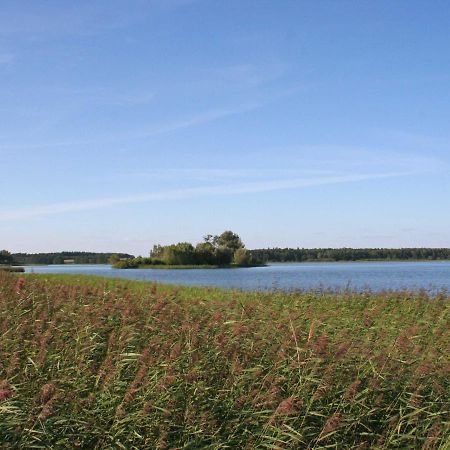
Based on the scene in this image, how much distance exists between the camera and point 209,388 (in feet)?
20.6

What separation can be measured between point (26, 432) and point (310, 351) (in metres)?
3.30

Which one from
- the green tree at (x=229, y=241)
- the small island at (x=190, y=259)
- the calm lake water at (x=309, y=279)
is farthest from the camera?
the green tree at (x=229, y=241)

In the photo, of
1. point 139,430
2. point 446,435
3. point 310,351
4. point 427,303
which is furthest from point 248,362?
point 427,303

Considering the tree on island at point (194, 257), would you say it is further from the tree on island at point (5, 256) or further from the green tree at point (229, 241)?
the tree on island at point (5, 256)

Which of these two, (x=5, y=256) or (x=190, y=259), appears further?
(x=190, y=259)

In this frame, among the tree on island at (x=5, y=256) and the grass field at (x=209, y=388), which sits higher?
the tree on island at (x=5, y=256)

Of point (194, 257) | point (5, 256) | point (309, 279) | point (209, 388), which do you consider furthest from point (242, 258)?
point (209, 388)

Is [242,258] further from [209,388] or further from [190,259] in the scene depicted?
[209,388]

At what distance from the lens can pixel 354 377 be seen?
719 centimetres

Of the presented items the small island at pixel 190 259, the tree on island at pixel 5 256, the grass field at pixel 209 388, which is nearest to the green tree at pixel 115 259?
the small island at pixel 190 259

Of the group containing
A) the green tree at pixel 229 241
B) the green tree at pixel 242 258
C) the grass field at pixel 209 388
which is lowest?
the grass field at pixel 209 388

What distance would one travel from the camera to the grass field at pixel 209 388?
5.71 m

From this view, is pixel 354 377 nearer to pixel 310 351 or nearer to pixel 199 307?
pixel 310 351

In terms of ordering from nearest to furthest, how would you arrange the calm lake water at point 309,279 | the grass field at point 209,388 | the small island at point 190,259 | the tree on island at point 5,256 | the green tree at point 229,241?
1. the grass field at point 209,388
2. the calm lake water at point 309,279
3. the tree on island at point 5,256
4. the small island at point 190,259
5. the green tree at point 229,241
